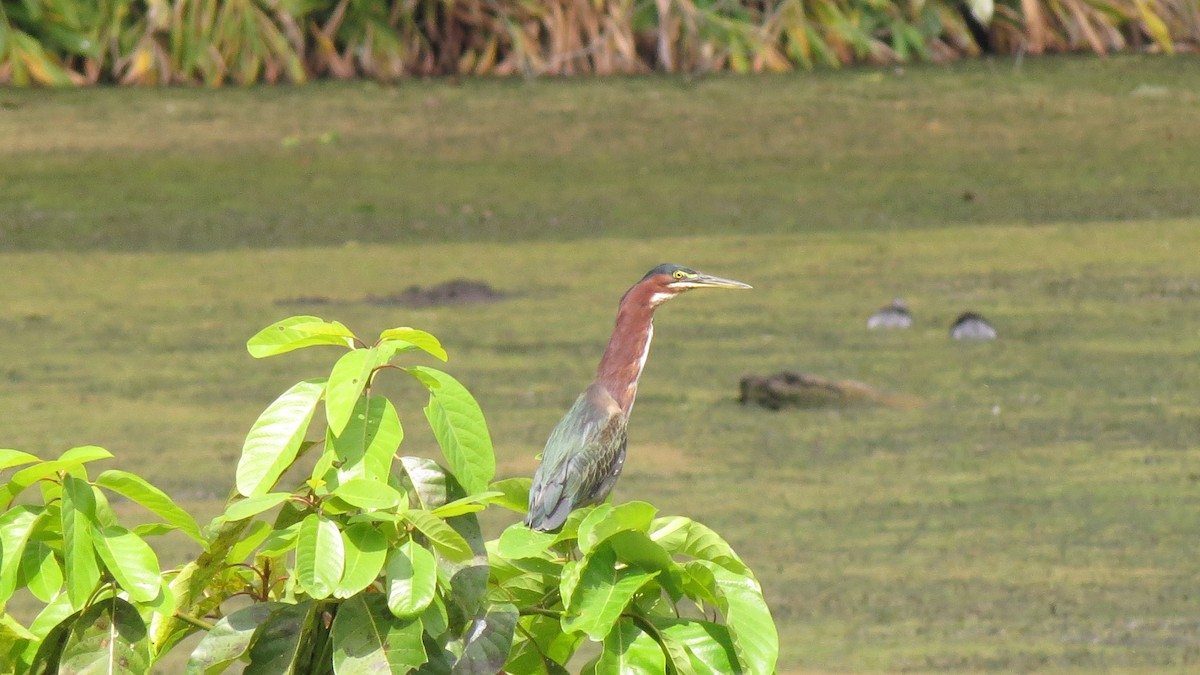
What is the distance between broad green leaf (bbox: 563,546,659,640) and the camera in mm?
1386

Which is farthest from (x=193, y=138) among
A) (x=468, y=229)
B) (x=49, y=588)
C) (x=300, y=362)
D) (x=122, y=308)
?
(x=49, y=588)

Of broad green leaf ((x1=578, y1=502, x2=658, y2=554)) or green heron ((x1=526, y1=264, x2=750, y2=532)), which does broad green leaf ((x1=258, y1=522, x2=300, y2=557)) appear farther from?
green heron ((x1=526, y1=264, x2=750, y2=532))

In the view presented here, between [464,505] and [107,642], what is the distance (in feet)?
0.88

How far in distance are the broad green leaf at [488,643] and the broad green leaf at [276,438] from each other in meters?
0.17

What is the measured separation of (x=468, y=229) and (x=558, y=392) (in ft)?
8.60

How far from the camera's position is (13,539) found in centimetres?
140

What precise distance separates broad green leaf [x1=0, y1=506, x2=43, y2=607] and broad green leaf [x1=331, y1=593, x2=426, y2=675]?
0.72 feet

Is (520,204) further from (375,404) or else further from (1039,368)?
(375,404)

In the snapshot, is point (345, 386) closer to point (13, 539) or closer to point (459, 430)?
point (459, 430)

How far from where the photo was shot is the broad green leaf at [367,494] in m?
1.34

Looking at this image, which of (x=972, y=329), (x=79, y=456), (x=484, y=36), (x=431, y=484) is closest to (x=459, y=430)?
(x=431, y=484)

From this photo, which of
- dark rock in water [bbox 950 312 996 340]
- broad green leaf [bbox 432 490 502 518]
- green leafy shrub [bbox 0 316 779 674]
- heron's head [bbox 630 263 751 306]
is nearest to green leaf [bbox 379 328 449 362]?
green leafy shrub [bbox 0 316 779 674]

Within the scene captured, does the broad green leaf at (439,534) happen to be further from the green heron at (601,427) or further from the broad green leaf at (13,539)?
the green heron at (601,427)

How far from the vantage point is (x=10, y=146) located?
8.36 metres
